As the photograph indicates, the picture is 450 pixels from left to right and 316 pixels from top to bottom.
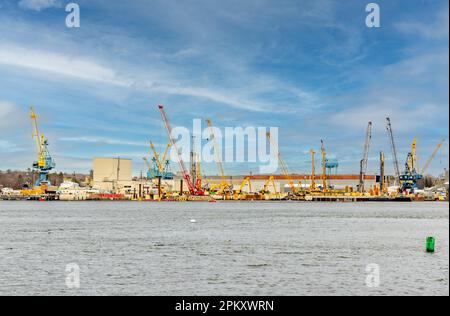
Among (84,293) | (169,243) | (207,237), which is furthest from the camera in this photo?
(207,237)

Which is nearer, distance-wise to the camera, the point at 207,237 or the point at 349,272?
the point at 349,272

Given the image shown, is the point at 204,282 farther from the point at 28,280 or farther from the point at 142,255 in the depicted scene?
the point at 142,255

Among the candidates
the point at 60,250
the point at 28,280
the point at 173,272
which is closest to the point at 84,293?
the point at 28,280

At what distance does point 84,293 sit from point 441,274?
22.9 metres

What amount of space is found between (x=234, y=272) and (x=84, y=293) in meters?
10.6

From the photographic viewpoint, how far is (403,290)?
3148cm

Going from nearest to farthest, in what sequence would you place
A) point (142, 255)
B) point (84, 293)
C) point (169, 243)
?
point (84, 293) → point (142, 255) → point (169, 243)

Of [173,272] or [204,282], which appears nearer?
[204,282]
